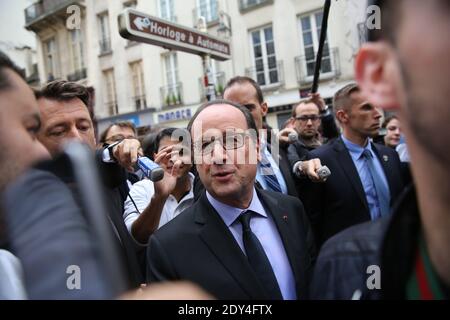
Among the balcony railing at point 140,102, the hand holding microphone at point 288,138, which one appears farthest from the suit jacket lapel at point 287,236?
the balcony railing at point 140,102

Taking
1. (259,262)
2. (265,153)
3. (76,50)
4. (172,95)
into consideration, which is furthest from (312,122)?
(172,95)

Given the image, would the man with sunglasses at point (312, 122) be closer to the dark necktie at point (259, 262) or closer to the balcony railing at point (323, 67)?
the dark necktie at point (259, 262)

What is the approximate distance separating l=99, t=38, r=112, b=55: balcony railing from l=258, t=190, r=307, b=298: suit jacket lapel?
10366 millimetres

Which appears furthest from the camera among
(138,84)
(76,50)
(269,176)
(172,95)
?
(138,84)

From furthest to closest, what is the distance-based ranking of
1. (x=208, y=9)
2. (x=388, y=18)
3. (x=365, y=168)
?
1. (x=208, y=9)
2. (x=365, y=168)
3. (x=388, y=18)

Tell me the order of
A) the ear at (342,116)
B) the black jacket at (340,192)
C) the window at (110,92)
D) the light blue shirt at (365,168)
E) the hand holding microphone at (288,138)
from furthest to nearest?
the window at (110,92) → the hand holding microphone at (288,138) → the ear at (342,116) → the light blue shirt at (365,168) → the black jacket at (340,192)

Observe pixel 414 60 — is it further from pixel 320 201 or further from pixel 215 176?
pixel 320 201

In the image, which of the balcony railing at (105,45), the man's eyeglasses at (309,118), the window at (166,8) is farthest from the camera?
the balcony railing at (105,45)

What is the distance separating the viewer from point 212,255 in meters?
1.06

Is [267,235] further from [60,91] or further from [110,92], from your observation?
[110,92]

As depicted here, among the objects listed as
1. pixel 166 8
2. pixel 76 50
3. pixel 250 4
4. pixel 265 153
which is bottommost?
pixel 265 153

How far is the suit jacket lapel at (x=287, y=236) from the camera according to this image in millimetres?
1074

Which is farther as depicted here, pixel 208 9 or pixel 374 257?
pixel 208 9

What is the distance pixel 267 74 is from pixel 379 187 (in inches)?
350
